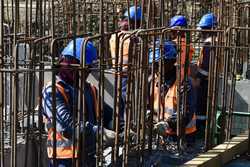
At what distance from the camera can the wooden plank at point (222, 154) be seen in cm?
420

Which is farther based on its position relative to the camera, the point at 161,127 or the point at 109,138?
the point at 161,127

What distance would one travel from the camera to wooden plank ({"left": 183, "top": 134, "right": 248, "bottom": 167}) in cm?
420

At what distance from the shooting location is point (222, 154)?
4480 millimetres

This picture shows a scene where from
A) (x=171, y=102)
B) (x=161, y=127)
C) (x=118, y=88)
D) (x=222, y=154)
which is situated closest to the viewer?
(x=118, y=88)

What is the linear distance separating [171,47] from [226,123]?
0.96 m

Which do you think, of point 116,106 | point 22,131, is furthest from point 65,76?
point 22,131

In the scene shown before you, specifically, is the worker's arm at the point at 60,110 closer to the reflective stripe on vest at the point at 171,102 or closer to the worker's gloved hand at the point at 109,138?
the worker's gloved hand at the point at 109,138

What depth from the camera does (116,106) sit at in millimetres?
3936

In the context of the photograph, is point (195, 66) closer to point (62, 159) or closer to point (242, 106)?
point (242, 106)

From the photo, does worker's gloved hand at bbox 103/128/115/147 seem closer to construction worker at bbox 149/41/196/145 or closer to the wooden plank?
the wooden plank

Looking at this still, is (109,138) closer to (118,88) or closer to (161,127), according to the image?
(118,88)

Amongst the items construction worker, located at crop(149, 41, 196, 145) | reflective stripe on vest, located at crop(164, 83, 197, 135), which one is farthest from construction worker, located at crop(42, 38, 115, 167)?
reflective stripe on vest, located at crop(164, 83, 197, 135)

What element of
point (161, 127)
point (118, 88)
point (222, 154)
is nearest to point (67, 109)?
point (118, 88)

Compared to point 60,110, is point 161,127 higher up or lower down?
A: lower down
